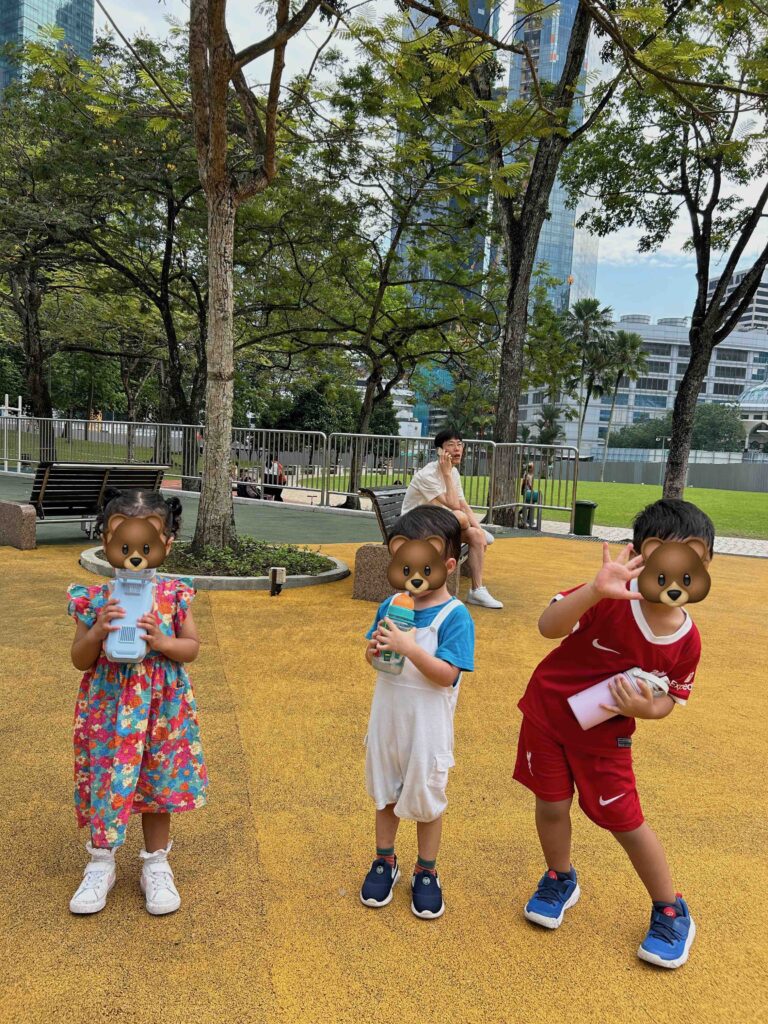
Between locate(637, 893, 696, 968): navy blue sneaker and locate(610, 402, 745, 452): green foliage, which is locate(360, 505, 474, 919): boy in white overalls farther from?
locate(610, 402, 745, 452): green foliage

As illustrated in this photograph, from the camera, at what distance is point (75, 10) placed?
1733 centimetres

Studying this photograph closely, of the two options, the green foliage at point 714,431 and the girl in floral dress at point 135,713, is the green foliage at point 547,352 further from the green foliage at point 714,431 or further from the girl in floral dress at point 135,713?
the green foliage at point 714,431

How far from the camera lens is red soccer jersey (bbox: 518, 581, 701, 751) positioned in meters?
2.09

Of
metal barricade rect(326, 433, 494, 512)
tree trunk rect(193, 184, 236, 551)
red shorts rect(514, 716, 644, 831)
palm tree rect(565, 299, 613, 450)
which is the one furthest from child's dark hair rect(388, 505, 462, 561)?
palm tree rect(565, 299, 613, 450)

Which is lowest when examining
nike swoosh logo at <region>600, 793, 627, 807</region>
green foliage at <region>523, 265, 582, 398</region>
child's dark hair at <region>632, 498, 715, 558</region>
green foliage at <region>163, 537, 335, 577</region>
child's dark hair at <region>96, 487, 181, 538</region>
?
green foliage at <region>163, 537, 335, 577</region>

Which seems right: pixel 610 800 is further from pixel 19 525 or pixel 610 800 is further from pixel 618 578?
pixel 19 525

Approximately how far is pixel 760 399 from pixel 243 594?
392 ft

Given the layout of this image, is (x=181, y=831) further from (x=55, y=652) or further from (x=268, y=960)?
(x=55, y=652)

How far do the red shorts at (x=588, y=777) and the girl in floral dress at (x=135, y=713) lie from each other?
1080 mm

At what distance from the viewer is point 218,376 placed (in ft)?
24.3

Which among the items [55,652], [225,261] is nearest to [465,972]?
[55,652]

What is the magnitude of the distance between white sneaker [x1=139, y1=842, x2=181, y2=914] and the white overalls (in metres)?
0.75

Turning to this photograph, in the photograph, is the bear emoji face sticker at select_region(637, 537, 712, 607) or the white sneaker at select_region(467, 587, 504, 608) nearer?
the bear emoji face sticker at select_region(637, 537, 712, 607)

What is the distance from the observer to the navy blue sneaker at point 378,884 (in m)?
2.43
